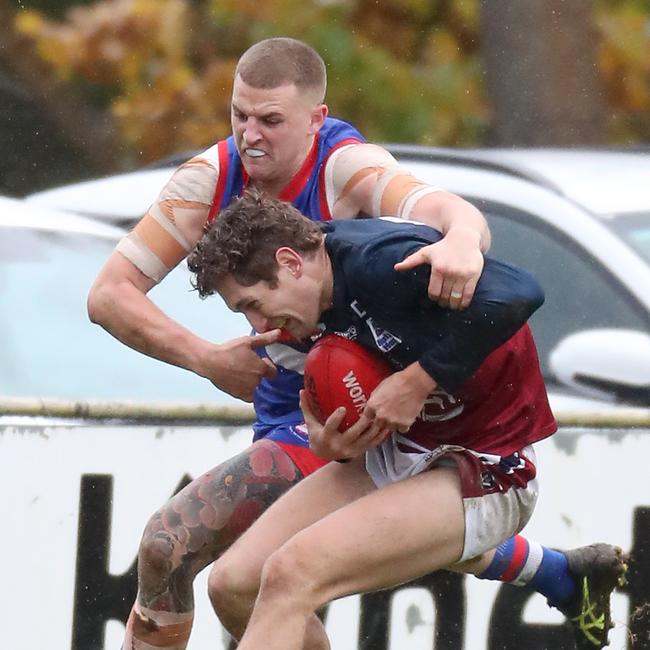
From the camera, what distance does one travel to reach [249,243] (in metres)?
4.14

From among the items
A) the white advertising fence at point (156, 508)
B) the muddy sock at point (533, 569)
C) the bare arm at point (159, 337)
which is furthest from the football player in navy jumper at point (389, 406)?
the white advertising fence at point (156, 508)

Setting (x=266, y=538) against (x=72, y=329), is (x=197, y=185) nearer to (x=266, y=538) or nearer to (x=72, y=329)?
(x=266, y=538)

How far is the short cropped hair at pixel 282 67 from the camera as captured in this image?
459cm

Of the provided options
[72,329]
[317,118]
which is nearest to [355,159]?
[317,118]

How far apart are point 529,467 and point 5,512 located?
1784mm

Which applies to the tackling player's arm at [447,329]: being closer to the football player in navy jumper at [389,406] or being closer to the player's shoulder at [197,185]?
the football player in navy jumper at [389,406]

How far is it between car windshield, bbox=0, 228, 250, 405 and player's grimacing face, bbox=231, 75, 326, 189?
63.9 inches

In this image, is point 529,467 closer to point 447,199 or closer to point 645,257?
point 447,199

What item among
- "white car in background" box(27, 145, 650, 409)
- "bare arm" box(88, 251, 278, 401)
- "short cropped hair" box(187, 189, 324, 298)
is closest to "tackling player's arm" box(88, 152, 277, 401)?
"bare arm" box(88, 251, 278, 401)

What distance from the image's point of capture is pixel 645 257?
6.20 meters

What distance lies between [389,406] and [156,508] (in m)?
1.52

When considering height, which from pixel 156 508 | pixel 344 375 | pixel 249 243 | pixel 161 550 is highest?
pixel 249 243

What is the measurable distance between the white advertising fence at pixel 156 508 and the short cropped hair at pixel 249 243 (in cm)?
136

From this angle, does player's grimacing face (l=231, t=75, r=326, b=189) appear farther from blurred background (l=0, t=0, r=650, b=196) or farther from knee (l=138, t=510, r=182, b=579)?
blurred background (l=0, t=0, r=650, b=196)
